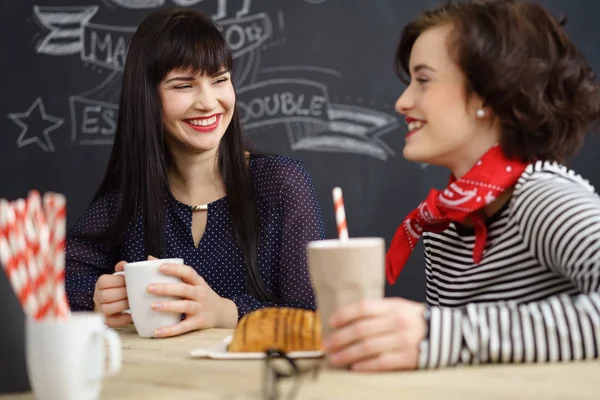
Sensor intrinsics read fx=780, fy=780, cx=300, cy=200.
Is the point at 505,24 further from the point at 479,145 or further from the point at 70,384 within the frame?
the point at 70,384

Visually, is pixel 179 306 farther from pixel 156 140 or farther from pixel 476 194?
pixel 156 140

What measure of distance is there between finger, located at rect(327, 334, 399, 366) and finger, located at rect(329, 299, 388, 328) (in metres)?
0.03

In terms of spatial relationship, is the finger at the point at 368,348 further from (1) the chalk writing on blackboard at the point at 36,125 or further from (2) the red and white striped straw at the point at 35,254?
(1) the chalk writing on blackboard at the point at 36,125

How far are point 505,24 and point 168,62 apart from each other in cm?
91

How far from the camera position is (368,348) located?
94cm

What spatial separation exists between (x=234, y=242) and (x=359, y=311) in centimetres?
104

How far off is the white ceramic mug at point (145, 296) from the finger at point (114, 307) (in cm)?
14

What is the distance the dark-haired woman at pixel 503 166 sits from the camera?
103 centimetres

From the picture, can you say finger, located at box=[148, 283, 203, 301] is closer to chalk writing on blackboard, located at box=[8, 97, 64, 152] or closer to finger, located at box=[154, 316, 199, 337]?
finger, located at box=[154, 316, 199, 337]

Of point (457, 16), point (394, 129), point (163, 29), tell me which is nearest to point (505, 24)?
point (457, 16)

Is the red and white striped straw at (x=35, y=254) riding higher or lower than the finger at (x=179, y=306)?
higher

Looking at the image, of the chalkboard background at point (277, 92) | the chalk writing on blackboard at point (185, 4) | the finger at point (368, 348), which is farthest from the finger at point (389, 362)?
the chalk writing on blackboard at point (185, 4)

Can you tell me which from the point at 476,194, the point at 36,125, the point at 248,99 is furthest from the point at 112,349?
the point at 36,125

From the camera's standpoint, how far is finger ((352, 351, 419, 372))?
0.94m
